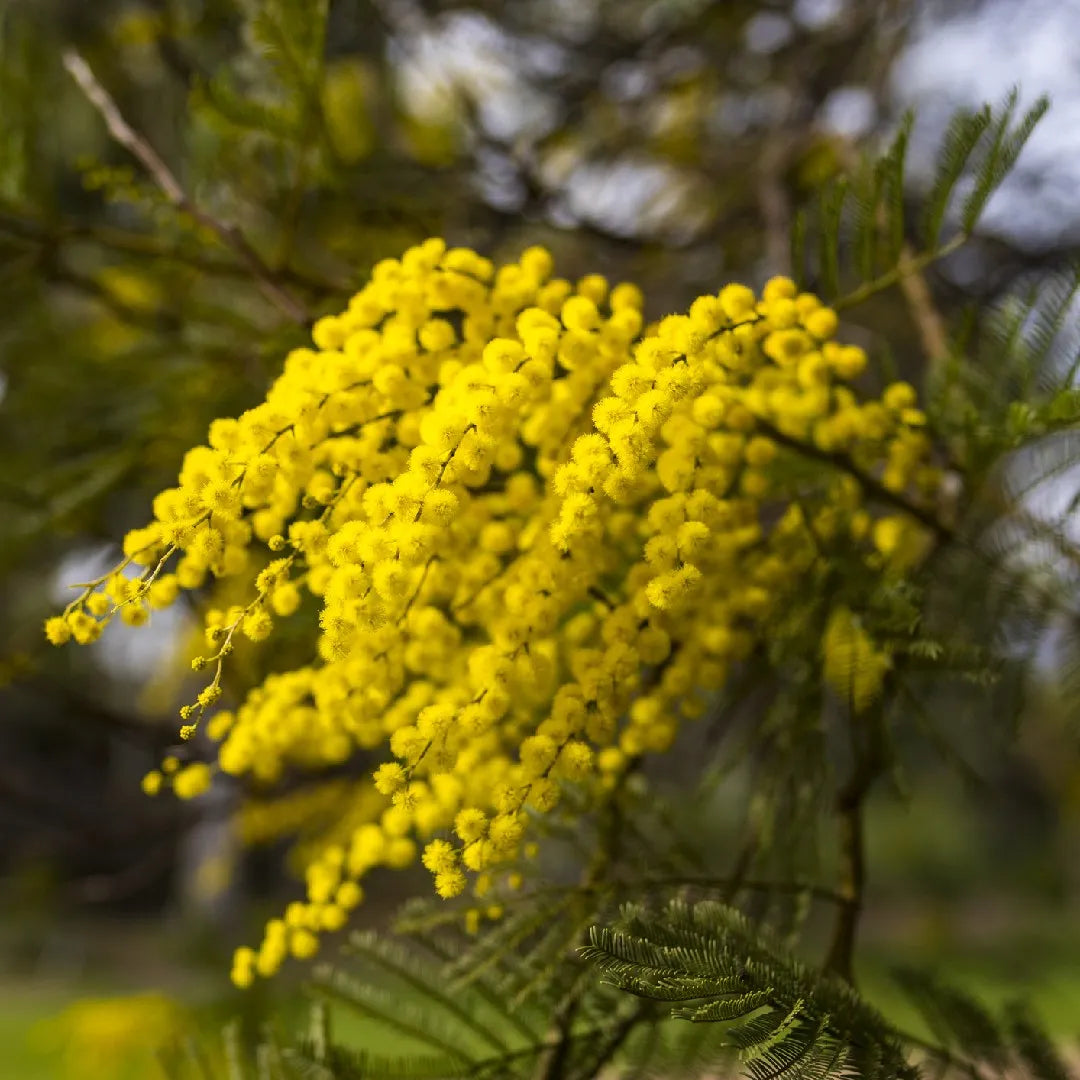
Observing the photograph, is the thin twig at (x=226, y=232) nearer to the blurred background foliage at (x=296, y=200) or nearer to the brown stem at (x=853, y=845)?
the blurred background foliage at (x=296, y=200)

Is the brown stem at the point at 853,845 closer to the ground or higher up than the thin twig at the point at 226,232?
closer to the ground

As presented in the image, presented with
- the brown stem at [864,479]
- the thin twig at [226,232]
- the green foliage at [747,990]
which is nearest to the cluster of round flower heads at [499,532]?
the brown stem at [864,479]

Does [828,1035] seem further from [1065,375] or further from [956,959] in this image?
[956,959]

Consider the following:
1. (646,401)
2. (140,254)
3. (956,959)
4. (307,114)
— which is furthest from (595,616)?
(956,959)

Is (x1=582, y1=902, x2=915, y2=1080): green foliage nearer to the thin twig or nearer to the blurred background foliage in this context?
the blurred background foliage

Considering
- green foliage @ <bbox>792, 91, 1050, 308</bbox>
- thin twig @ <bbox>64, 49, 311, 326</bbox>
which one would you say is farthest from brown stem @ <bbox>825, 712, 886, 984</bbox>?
thin twig @ <bbox>64, 49, 311, 326</bbox>

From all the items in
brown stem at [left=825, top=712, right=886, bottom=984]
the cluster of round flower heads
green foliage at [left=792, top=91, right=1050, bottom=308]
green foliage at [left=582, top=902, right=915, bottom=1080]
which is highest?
green foliage at [left=792, top=91, right=1050, bottom=308]

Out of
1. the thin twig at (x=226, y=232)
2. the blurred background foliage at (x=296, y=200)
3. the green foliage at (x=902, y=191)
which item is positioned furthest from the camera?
the blurred background foliage at (x=296, y=200)
